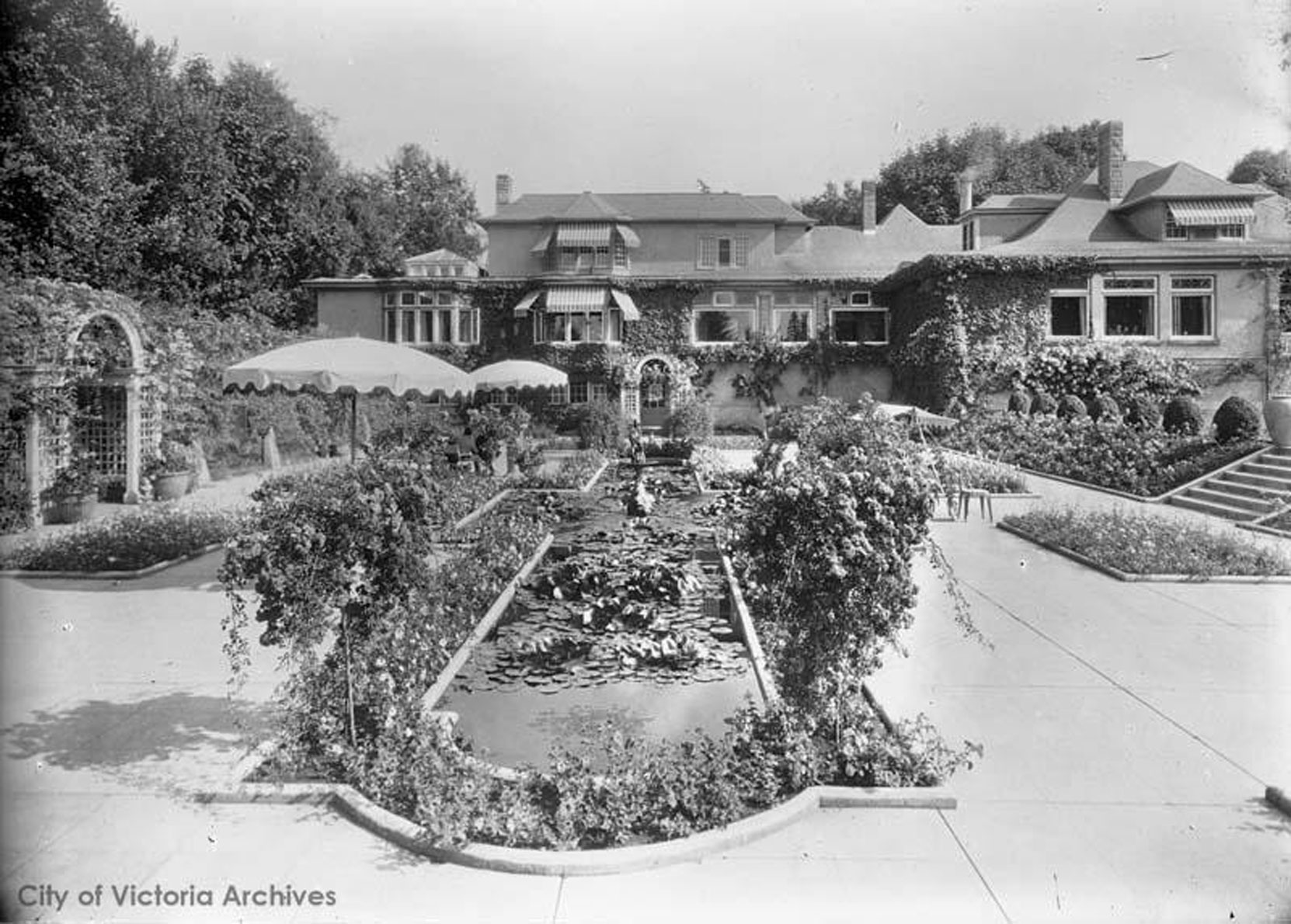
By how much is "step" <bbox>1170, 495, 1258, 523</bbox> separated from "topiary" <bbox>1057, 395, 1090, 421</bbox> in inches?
338

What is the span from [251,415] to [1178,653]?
1971cm

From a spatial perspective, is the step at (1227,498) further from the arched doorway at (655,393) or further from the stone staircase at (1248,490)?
the arched doorway at (655,393)

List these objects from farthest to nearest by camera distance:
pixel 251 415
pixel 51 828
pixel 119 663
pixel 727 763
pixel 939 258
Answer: pixel 939 258
pixel 251 415
pixel 119 663
pixel 727 763
pixel 51 828

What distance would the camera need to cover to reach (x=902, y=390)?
3025cm

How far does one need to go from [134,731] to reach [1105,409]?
23.3 meters

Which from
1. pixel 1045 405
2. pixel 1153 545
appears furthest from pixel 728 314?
pixel 1153 545

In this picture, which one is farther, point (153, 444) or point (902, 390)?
point (902, 390)

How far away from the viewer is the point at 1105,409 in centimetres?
2272

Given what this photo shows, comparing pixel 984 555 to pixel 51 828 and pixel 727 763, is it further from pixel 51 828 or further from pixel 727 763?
pixel 51 828

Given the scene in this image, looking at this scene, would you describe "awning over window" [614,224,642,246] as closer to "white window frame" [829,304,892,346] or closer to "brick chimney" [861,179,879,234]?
"white window frame" [829,304,892,346]

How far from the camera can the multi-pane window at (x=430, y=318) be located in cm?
3303

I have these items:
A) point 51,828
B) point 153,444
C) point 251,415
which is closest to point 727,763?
point 51,828

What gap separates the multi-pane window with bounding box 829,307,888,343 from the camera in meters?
32.3

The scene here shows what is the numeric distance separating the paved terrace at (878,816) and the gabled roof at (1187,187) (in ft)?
81.3
